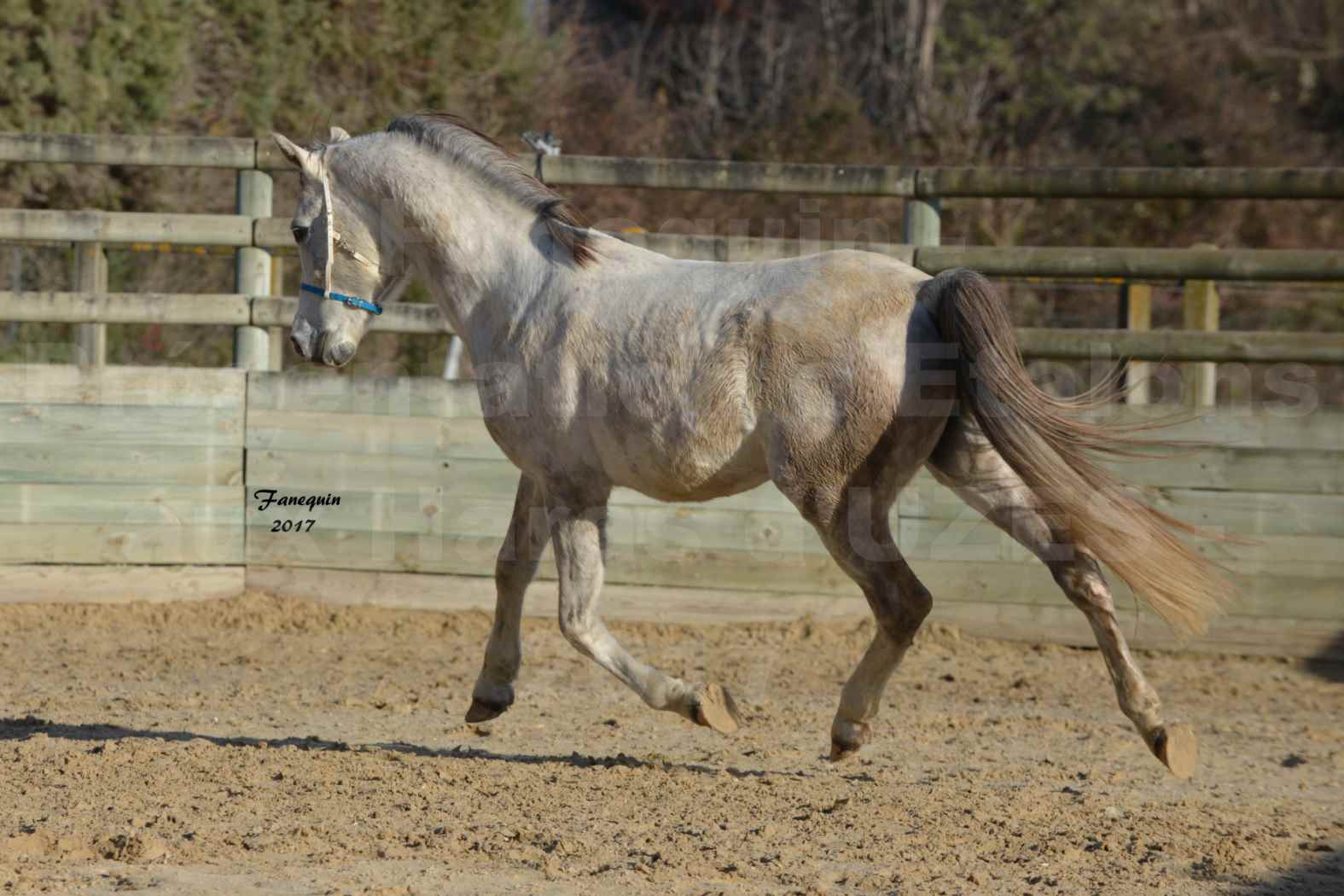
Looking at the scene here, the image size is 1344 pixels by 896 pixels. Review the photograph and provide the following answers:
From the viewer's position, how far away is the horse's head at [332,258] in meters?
4.85

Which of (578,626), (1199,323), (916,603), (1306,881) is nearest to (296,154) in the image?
(578,626)

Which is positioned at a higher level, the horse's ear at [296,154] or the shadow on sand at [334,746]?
the horse's ear at [296,154]

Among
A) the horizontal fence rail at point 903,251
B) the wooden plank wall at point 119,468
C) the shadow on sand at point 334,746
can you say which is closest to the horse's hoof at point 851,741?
the shadow on sand at point 334,746

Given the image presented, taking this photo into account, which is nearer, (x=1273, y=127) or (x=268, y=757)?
(x=268, y=757)

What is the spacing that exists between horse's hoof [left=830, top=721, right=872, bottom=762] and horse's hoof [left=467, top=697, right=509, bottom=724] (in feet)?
3.45

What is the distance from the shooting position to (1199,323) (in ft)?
22.7

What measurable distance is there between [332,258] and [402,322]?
2.13 meters

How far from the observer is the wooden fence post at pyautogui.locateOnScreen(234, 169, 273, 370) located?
6996 mm

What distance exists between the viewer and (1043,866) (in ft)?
12.2

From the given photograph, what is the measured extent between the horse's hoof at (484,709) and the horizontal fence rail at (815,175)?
8.43ft

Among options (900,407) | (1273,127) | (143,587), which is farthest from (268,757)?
(1273,127)

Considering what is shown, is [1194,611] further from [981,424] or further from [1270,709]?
[1270,709]

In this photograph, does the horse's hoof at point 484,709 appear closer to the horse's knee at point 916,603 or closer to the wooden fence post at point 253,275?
the horse's knee at point 916,603

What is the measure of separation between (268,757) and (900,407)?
83.4 inches
